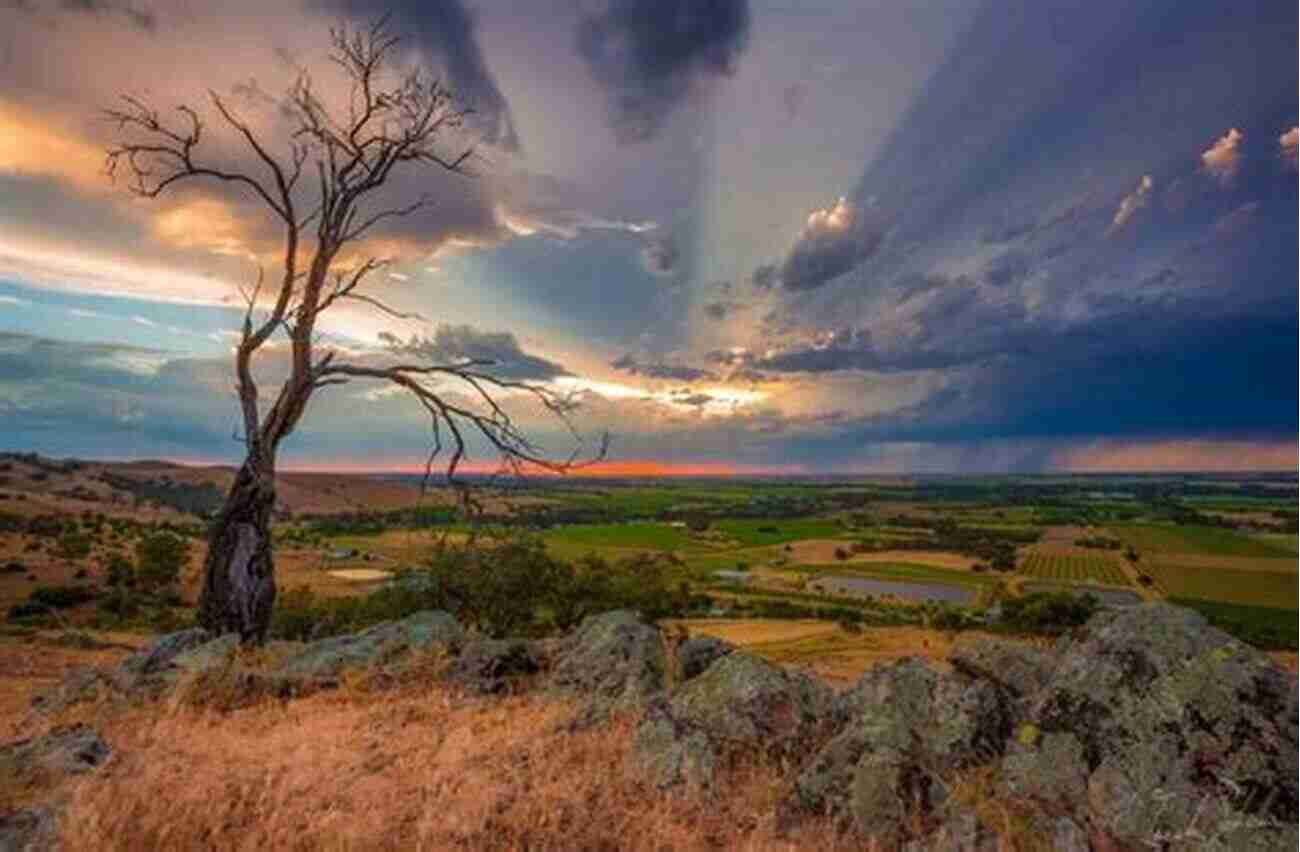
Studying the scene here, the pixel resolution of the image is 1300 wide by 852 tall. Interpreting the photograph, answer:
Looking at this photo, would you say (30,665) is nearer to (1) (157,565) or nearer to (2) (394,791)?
(2) (394,791)

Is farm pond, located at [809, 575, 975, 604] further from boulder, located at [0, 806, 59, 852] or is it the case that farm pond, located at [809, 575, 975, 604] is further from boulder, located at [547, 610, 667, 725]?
boulder, located at [0, 806, 59, 852]

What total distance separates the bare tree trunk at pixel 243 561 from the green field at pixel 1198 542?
167351mm

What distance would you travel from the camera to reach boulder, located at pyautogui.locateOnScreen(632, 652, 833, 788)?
8492mm

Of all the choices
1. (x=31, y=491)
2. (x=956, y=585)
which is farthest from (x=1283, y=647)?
(x=31, y=491)

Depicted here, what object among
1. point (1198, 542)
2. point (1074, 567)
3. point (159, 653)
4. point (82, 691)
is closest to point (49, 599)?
point (159, 653)

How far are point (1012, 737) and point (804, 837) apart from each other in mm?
2290

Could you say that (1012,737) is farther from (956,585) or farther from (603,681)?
(956,585)

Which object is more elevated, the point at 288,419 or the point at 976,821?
the point at 288,419

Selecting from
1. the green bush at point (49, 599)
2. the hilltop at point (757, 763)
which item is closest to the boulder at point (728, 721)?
the hilltop at point (757, 763)

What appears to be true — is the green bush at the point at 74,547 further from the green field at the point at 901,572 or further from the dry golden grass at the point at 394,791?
the green field at the point at 901,572

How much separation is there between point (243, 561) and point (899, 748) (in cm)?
1390

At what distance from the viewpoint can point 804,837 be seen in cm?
700

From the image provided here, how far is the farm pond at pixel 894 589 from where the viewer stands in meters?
129

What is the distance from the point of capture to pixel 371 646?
14242 millimetres
